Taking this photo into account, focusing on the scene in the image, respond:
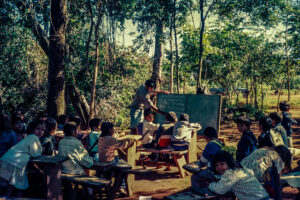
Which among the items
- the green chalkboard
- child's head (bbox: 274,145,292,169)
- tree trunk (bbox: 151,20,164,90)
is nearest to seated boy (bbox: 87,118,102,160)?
child's head (bbox: 274,145,292,169)

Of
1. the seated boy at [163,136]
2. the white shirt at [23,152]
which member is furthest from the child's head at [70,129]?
the seated boy at [163,136]

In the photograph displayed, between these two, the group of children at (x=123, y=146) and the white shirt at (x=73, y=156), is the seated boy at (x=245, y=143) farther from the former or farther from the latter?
the white shirt at (x=73, y=156)

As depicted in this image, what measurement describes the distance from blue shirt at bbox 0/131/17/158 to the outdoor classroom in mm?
16

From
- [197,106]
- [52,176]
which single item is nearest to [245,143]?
[52,176]

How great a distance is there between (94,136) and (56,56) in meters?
3.44

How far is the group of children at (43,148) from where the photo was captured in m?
3.70

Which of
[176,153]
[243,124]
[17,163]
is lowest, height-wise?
[176,153]

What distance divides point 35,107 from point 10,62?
1.96 metres

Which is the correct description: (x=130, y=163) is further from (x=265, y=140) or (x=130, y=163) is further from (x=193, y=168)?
(x=265, y=140)

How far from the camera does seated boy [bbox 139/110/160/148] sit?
6.09 metres

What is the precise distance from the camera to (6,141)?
4152 millimetres

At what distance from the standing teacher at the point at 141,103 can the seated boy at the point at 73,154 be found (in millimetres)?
2733

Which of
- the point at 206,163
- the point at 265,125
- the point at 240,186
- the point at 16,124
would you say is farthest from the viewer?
the point at 16,124

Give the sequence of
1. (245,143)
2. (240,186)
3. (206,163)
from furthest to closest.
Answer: (245,143), (206,163), (240,186)
